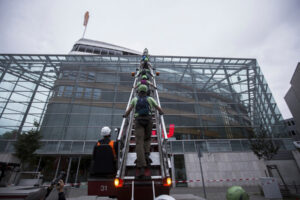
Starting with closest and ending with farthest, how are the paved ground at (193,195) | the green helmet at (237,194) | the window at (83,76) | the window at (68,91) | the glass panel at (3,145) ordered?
the green helmet at (237,194)
the paved ground at (193,195)
the glass panel at (3,145)
the window at (68,91)
the window at (83,76)

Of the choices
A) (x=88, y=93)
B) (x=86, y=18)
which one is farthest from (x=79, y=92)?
(x=86, y=18)

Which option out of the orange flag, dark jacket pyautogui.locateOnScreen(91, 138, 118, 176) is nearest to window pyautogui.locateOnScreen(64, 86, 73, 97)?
dark jacket pyautogui.locateOnScreen(91, 138, 118, 176)

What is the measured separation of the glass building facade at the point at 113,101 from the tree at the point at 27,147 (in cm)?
127

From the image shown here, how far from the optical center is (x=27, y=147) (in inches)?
433

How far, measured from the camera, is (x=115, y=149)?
3.14m

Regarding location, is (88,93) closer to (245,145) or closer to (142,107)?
(142,107)

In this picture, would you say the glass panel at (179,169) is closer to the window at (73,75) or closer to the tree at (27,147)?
the tree at (27,147)

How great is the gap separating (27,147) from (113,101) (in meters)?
8.41

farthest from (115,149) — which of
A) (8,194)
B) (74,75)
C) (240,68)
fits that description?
(240,68)

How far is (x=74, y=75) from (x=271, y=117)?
24443 millimetres

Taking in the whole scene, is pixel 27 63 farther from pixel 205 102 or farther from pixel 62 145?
pixel 205 102

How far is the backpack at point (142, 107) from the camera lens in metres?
3.09

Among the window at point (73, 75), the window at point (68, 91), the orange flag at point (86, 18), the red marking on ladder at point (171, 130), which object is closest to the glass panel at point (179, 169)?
the red marking on ladder at point (171, 130)

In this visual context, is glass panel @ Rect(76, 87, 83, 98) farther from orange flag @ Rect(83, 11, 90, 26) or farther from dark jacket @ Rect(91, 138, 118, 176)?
orange flag @ Rect(83, 11, 90, 26)
